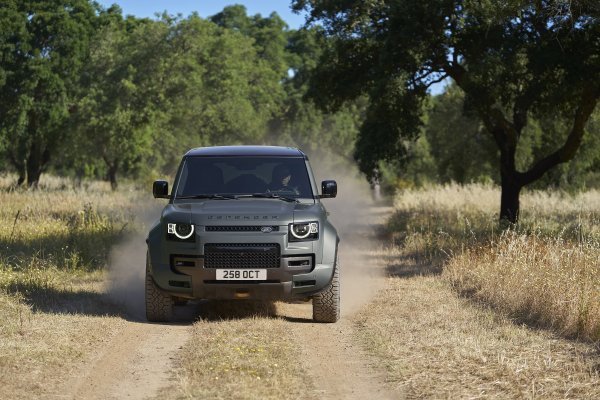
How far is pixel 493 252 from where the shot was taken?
1363 cm

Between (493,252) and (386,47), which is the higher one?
(386,47)

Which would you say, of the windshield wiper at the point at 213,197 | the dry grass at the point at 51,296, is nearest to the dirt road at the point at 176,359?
the dry grass at the point at 51,296

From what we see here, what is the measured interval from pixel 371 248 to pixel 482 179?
25302mm

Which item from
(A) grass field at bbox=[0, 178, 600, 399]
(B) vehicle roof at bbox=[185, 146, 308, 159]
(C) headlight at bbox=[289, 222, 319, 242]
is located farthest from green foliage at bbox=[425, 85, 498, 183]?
(C) headlight at bbox=[289, 222, 319, 242]

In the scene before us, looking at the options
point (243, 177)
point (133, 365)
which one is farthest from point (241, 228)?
point (133, 365)

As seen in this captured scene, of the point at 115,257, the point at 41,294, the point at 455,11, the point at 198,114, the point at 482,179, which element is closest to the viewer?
the point at 41,294

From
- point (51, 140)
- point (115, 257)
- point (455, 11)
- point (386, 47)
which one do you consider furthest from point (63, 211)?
point (51, 140)

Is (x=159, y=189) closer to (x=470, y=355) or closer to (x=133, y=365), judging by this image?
(x=133, y=365)

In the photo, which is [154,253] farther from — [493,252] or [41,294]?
[493,252]

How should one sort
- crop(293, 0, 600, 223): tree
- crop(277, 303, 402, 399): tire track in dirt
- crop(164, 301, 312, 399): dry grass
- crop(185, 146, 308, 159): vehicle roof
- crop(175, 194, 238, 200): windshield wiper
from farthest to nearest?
crop(293, 0, 600, 223): tree → crop(185, 146, 308, 159): vehicle roof → crop(175, 194, 238, 200): windshield wiper → crop(277, 303, 402, 399): tire track in dirt → crop(164, 301, 312, 399): dry grass

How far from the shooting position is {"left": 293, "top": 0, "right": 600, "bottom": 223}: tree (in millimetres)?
17781

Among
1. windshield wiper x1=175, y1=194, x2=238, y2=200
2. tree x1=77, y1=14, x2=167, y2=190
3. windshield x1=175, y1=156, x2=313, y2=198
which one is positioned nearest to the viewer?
windshield wiper x1=175, y1=194, x2=238, y2=200

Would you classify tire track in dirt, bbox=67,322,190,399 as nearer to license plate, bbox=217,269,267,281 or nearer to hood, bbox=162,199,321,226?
license plate, bbox=217,269,267,281

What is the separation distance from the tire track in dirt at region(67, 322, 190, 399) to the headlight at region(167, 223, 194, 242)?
96 cm
